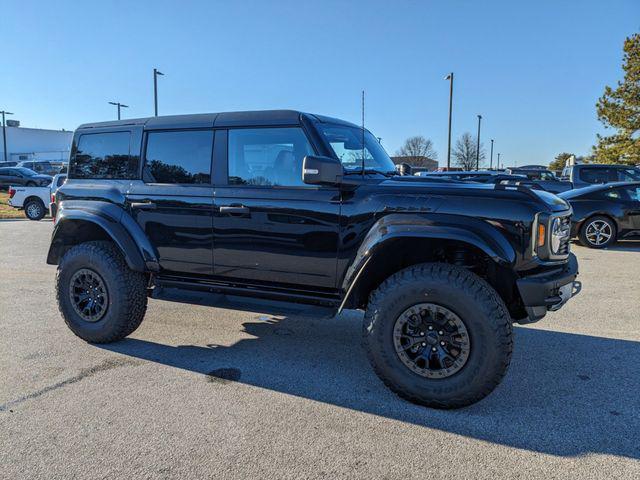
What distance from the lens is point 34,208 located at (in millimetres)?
17422

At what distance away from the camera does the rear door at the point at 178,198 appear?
4105 mm

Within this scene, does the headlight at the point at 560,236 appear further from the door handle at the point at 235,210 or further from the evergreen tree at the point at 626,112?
the evergreen tree at the point at 626,112

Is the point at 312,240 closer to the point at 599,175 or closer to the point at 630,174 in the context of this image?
the point at 599,175

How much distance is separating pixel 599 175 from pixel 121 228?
520 inches

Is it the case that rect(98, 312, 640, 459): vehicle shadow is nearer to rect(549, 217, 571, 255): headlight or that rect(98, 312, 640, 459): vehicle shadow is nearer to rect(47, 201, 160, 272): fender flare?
rect(47, 201, 160, 272): fender flare

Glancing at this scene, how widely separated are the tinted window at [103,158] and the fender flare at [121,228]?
33cm

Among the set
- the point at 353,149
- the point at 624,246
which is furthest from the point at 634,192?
the point at 353,149

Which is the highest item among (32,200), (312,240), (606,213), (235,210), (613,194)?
(613,194)

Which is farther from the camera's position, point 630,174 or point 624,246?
point 630,174

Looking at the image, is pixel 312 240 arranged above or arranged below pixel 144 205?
below

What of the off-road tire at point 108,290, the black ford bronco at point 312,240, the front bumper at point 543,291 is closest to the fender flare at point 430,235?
the black ford bronco at point 312,240

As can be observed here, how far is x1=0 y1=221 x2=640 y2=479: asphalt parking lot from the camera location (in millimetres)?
2619

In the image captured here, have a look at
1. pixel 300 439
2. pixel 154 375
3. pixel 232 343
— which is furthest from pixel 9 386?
pixel 300 439

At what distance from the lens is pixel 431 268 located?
3336mm
